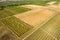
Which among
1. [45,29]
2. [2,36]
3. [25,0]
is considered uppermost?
[2,36]

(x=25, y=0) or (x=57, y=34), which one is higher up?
(x=57, y=34)

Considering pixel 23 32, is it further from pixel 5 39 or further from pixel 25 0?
pixel 25 0

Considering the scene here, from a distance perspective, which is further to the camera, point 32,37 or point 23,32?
point 23,32

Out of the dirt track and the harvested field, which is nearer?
the harvested field

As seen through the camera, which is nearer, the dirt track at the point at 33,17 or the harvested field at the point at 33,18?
the harvested field at the point at 33,18

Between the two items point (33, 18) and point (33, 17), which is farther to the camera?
point (33, 17)

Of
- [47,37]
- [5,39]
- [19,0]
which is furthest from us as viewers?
[19,0]

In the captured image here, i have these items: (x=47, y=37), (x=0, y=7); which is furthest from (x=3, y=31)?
(x=0, y=7)

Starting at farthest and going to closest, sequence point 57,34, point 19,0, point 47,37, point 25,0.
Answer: point 25,0 → point 19,0 → point 57,34 → point 47,37

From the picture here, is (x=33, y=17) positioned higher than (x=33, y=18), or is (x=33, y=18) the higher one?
(x=33, y=18)
